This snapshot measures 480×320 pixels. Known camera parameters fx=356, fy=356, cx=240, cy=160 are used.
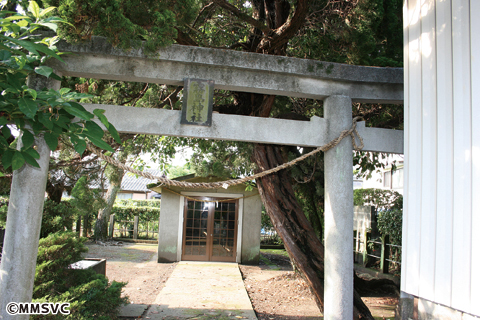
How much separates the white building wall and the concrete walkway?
11.3 feet

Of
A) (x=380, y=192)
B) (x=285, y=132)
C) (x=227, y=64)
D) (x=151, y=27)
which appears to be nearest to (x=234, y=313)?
(x=285, y=132)

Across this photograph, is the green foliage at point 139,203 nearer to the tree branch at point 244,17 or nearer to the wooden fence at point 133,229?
the wooden fence at point 133,229

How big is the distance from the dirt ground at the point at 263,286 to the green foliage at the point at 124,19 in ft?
15.5

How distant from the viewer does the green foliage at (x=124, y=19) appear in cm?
309

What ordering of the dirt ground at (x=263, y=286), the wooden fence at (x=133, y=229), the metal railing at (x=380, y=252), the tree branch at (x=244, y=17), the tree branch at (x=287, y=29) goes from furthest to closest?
the wooden fence at (x=133, y=229) < the metal railing at (x=380, y=252) < the dirt ground at (x=263, y=286) < the tree branch at (x=244, y=17) < the tree branch at (x=287, y=29)

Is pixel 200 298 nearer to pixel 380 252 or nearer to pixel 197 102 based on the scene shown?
pixel 197 102

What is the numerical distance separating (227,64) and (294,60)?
30.0 inches

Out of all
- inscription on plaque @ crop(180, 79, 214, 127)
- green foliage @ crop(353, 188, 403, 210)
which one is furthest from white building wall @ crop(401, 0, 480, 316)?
green foliage @ crop(353, 188, 403, 210)

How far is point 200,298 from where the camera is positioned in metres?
6.79

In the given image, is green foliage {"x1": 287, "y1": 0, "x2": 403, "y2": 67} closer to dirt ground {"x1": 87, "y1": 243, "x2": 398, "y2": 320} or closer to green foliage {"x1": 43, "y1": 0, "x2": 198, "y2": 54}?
green foliage {"x1": 43, "y1": 0, "x2": 198, "y2": 54}

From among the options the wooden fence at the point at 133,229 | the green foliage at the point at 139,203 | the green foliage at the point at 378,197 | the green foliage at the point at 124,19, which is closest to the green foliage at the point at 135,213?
the wooden fence at the point at 133,229

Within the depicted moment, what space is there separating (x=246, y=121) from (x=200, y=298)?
14.2 ft

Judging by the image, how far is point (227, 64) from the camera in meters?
3.85

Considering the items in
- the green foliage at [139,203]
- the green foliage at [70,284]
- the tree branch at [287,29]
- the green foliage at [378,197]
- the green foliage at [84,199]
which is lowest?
the green foliage at [70,284]
